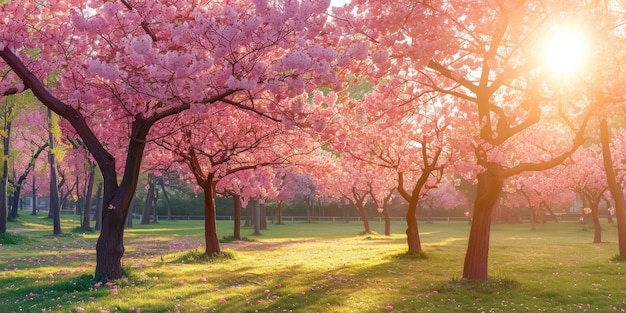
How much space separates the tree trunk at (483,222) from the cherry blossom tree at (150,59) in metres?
5.52

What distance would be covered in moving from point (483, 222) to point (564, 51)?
17.5 ft

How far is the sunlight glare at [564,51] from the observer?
1484 cm

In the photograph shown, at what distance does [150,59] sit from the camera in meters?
10.8

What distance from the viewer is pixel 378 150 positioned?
2681cm

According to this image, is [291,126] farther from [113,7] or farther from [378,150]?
[378,150]

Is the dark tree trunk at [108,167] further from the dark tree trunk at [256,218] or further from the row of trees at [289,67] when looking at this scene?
the dark tree trunk at [256,218]

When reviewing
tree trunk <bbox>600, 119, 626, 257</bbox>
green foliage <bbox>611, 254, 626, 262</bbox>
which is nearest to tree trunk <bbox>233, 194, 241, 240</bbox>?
tree trunk <bbox>600, 119, 626, 257</bbox>

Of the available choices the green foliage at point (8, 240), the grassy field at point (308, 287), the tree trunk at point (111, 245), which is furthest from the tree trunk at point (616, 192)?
the green foliage at point (8, 240)

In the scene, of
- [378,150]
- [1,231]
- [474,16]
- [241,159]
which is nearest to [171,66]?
[474,16]

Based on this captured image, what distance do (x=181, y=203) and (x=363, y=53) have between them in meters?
83.5

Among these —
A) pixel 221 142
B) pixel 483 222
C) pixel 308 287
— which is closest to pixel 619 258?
pixel 483 222

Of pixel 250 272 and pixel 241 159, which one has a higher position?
pixel 241 159

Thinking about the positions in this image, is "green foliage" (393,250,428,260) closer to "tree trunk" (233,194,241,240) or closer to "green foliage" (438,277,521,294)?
"green foliage" (438,277,521,294)

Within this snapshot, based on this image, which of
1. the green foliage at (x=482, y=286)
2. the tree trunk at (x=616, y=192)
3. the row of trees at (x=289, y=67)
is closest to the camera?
the row of trees at (x=289, y=67)
